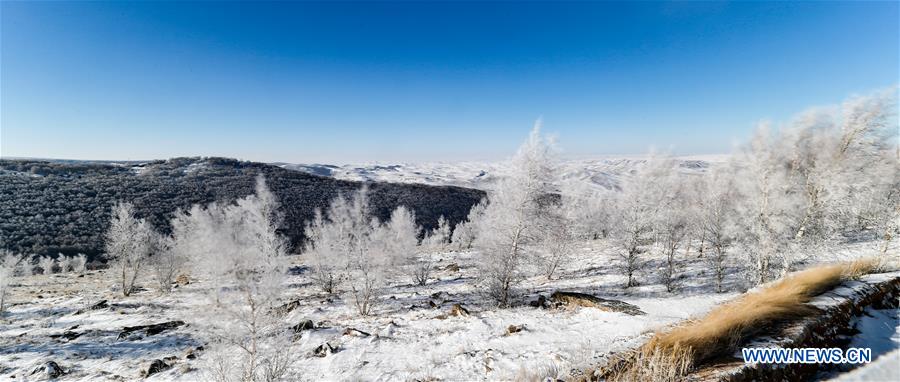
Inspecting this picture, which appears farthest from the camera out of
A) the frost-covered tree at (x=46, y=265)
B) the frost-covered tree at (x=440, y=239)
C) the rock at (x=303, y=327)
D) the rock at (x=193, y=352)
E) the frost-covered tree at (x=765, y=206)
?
the frost-covered tree at (x=440, y=239)

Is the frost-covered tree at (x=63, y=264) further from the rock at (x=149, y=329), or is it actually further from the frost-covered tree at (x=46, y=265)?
the rock at (x=149, y=329)

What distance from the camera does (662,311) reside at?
1145cm

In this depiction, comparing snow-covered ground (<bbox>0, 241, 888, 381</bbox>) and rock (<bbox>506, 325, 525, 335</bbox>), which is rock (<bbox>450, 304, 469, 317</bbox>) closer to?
snow-covered ground (<bbox>0, 241, 888, 381</bbox>)

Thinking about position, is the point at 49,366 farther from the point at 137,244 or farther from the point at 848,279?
the point at 848,279

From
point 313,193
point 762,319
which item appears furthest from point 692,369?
point 313,193

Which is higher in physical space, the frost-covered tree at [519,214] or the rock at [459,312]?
the frost-covered tree at [519,214]

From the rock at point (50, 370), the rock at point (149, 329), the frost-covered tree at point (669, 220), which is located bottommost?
the rock at point (149, 329)

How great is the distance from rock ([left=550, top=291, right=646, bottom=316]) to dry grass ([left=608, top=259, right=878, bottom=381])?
4.57 meters

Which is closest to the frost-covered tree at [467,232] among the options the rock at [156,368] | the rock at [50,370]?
the rock at [156,368]

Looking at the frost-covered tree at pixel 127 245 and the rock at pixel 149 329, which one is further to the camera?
the frost-covered tree at pixel 127 245

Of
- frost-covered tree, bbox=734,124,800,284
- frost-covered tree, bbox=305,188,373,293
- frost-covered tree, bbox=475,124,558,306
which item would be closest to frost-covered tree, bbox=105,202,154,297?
frost-covered tree, bbox=305,188,373,293

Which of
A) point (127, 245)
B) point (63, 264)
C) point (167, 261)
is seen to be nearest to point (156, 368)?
point (167, 261)

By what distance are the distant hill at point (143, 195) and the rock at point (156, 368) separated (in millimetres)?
55637

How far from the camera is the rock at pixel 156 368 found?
40.4ft
